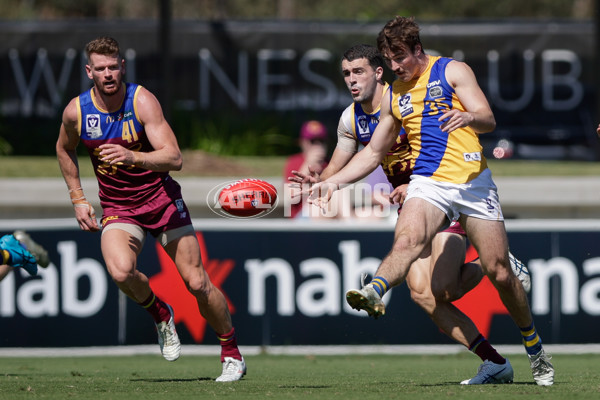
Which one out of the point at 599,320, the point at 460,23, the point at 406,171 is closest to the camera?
the point at 406,171

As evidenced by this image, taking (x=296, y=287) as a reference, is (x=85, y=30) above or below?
above

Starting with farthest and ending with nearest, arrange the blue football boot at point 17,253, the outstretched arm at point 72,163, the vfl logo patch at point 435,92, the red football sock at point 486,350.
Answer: the blue football boot at point 17,253 < the outstretched arm at point 72,163 < the red football sock at point 486,350 < the vfl logo patch at point 435,92

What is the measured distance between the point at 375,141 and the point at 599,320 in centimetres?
516

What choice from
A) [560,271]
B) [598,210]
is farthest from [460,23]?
[560,271]

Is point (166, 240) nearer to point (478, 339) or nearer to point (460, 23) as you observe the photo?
point (478, 339)

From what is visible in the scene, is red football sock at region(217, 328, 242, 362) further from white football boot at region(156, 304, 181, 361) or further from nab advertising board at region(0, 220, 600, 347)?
nab advertising board at region(0, 220, 600, 347)

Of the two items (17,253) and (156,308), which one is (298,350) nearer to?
(156,308)

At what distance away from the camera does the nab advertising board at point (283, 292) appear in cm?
1144

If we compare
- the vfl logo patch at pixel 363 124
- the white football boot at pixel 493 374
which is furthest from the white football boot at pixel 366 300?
the vfl logo patch at pixel 363 124

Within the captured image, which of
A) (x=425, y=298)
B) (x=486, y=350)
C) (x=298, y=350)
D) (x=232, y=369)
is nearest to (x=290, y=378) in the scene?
(x=232, y=369)

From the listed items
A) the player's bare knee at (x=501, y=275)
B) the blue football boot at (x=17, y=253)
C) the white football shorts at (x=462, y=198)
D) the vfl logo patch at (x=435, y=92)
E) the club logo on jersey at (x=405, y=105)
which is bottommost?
the player's bare knee at (x=501, y=275)

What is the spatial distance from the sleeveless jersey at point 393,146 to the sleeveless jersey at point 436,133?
0.64 metres

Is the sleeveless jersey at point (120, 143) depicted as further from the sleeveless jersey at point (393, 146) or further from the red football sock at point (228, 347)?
the sleeveless jersey at point (393, 146)

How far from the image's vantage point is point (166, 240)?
25.8 feet
